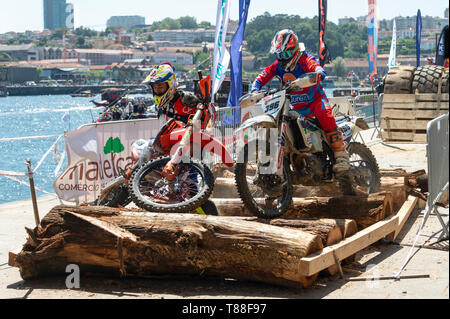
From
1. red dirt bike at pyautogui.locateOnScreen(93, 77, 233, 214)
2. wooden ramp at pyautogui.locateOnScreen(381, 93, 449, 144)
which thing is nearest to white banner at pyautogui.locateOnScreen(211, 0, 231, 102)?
red dirt bike at pyautogui.locateOnScreen(93, 77, 233, 214)

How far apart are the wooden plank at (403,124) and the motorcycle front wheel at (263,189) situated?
12.5 meters

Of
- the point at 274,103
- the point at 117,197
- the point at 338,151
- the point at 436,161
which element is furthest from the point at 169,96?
the point at 436,161

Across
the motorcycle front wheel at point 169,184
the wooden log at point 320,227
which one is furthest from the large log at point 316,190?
the wooden log at point 320,227

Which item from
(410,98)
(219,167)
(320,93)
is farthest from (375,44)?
(320,93)

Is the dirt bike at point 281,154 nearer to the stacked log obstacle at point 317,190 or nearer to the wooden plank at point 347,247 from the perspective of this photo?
the wooden plank at point 347,247

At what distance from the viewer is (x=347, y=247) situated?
6.37 metres

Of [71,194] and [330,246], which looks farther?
[71,194]

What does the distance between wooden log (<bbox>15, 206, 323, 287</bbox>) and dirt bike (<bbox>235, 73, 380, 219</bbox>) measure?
2.27 feet

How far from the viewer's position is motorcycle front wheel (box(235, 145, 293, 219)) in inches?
269

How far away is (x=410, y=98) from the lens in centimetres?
1877

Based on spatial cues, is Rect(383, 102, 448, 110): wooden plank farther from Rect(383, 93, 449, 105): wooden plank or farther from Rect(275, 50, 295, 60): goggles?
Rect(275, 50, 295, 60): goggles
